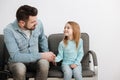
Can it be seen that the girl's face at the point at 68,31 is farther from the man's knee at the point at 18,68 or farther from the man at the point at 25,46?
the man's knee at the point at 18,68

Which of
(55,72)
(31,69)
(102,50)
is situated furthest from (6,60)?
(102,50)

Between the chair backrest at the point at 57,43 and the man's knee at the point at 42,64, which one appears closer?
the man's knee at the point at 42,64

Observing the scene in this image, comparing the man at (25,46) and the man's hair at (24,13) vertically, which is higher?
the man's hair at (24,13)

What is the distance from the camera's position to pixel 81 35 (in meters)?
3.53

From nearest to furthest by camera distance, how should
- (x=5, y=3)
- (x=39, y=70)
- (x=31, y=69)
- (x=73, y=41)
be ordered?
(x=39, y=70), (x=31, y=69), (x=73, y=41), (x=5, y=3)

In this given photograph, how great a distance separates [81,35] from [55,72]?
0.67 m

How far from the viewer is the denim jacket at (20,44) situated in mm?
2988

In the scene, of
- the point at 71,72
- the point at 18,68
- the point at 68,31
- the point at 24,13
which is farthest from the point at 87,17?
the point at 18,68

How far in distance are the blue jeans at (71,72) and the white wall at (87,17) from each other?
0.75 meters

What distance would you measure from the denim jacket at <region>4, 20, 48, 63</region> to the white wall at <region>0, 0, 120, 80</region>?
0.55 metres

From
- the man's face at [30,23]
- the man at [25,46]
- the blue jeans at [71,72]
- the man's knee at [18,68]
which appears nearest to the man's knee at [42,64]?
the man at [25,46]

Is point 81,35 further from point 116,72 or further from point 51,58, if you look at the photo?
point 116,72

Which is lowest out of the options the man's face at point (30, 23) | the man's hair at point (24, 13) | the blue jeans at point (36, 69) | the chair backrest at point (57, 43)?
the blue jeans at point (36, 69)

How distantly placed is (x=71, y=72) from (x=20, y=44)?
680mm
